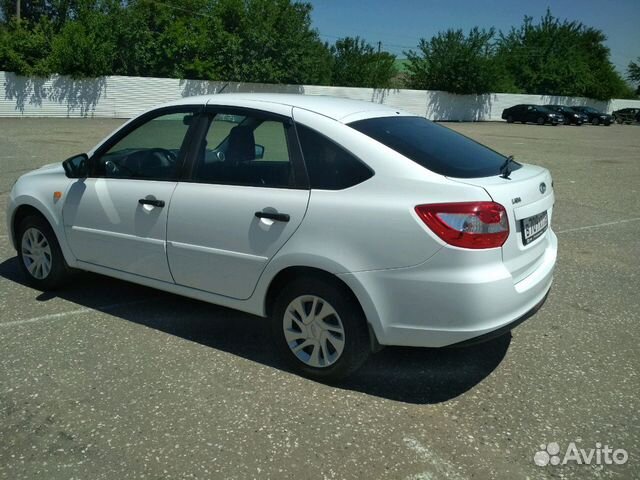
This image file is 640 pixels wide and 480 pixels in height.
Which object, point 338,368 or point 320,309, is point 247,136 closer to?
point 320,309

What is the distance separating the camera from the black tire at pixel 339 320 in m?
3.34

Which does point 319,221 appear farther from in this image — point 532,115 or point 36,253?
point 532,115

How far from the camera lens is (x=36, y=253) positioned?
4934 mm

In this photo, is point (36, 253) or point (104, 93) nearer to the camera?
point (36, 253)

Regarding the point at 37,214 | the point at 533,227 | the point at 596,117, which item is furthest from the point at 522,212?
the point at 596,117

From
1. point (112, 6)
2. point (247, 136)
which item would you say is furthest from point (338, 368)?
point (112, 6)

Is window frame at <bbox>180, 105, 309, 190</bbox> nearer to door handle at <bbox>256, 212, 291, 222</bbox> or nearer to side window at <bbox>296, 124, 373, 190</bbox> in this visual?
side window at <bbox>296, 124, 373, 190</bbox>

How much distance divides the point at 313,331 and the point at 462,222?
3.51ft

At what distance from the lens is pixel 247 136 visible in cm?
403

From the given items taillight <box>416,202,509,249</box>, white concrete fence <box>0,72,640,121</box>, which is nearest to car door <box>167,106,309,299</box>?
taillight <box>416,202,509,249</box>

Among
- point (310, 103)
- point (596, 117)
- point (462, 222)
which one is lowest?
point (462, 222)

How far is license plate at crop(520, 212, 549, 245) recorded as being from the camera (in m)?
3.39

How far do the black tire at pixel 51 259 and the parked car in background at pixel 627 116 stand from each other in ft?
179

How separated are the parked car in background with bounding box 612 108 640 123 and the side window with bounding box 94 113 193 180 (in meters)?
54.2
